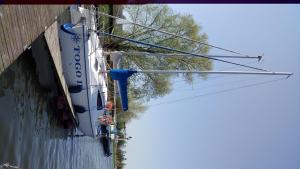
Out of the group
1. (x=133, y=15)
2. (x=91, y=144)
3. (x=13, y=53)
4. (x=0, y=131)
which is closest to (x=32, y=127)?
(x=0, y=131)

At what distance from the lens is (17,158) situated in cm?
1277

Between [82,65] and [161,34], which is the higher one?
[161,34]

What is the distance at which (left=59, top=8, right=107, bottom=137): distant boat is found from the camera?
56.8 ft

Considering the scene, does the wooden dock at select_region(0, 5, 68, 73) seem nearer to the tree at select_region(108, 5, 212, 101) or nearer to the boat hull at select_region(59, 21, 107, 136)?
the boat hull at select_region(59, 21, 107, 136)

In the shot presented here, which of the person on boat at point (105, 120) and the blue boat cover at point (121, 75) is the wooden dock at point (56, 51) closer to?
the blue boat cover at point (121, 75)

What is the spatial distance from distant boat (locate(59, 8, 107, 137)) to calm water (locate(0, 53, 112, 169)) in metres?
1.24

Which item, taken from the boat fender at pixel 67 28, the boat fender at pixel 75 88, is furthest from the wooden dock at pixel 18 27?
the boat fender at pixel 75 88

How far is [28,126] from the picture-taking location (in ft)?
46.8

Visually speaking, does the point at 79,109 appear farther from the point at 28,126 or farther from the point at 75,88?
the point at 28,126

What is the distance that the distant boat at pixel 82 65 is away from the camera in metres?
17.3

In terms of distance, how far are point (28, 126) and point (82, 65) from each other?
167 inches

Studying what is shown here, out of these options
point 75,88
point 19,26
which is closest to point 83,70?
point 75,88

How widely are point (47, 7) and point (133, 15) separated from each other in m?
19.0

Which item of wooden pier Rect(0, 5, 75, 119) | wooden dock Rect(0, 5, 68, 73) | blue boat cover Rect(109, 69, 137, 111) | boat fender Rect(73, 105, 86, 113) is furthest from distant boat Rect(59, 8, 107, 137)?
wooden dock Rect(0, 5, 68, 73)
